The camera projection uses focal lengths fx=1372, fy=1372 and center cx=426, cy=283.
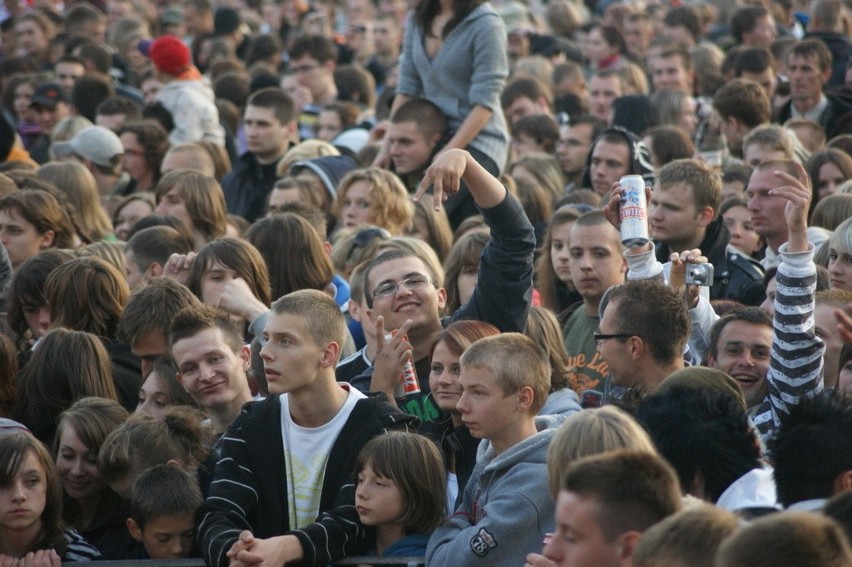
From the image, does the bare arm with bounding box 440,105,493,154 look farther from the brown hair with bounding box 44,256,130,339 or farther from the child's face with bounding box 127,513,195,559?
the child's face with bounding box 127,513,195,559

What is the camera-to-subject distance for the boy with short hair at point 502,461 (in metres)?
4.45

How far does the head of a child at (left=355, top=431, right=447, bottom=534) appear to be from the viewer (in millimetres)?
4758

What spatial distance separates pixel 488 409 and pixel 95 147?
6.89 meters

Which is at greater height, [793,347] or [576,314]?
[793,347]

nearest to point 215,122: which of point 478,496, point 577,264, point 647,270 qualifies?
point 577,264

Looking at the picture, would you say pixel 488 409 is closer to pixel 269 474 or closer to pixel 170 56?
pixel 269 474

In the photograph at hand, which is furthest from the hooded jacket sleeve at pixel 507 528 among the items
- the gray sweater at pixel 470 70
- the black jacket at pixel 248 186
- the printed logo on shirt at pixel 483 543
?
the black jacket at pixel 248 186

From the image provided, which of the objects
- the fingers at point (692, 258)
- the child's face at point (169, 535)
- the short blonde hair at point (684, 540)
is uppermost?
the short blonde hair at point (684, 540)

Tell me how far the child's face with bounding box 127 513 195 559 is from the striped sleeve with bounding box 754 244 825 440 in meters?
2.16

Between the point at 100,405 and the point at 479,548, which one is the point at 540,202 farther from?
the point at 479,548

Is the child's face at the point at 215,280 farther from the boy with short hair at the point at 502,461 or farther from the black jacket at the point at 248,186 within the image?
the black jacket at the point at 248,186

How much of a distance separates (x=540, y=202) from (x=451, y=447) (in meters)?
3.89

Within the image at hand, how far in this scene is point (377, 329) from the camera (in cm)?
564

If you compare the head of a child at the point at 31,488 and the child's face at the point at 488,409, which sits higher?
the child's face at the point at 488,409
